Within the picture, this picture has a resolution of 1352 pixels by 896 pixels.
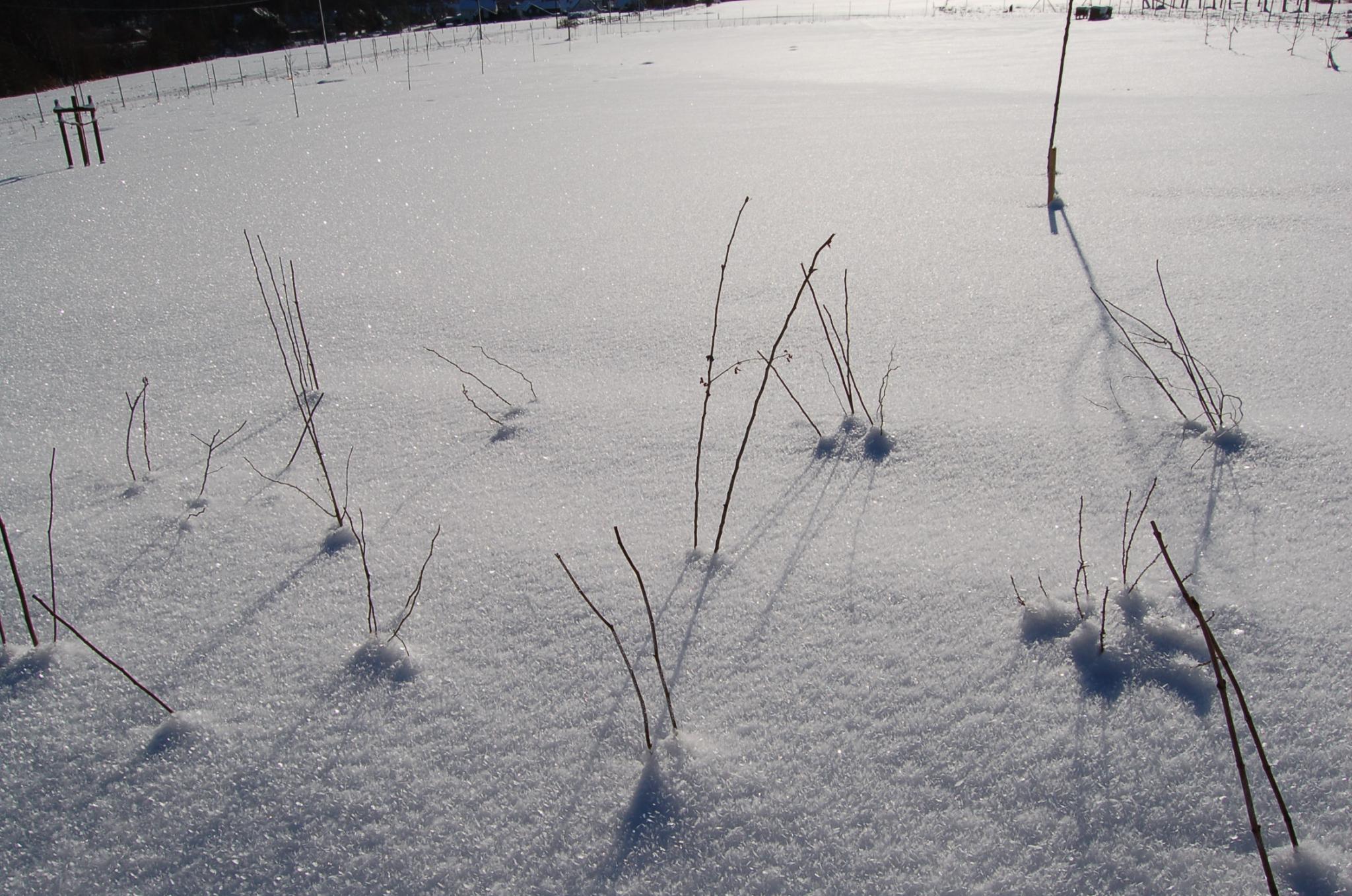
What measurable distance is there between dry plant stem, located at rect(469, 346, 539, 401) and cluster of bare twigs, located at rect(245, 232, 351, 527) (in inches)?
22.1

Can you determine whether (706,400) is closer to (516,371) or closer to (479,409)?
(479,409)

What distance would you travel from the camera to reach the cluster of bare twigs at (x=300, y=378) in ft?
6.45

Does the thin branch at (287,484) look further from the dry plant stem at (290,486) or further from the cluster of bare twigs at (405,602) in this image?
the cluster of bare twigs at (405,602)

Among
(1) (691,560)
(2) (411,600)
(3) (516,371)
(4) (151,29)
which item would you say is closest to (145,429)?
(3) (516,371)

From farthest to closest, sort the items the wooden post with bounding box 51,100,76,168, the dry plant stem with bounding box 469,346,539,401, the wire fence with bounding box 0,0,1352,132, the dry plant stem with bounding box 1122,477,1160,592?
the wire fence with bounding box 0,0,1352,132
the wooden post with bounding box 51,100,76,168
the dry plant stem with bounding box 469,346,539,401
the dry plant stem with bounding box 1122,477,1160,592

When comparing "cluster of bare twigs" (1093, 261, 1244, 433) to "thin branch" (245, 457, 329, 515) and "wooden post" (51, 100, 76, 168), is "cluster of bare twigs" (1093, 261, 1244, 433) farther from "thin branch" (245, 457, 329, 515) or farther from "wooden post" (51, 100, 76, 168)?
"wooden post" (51, 100, 76, 168)

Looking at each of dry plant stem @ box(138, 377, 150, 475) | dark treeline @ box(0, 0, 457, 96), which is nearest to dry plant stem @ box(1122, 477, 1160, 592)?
dry plant stem @ box(138, 377, 150, 475)

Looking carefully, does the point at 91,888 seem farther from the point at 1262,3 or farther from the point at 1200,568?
the point at 1262,3

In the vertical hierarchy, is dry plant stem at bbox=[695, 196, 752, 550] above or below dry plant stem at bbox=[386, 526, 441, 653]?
above

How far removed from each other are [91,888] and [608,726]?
0.76 metres

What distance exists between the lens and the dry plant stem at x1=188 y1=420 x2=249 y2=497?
2.09 metres

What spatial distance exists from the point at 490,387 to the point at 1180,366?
211 cm

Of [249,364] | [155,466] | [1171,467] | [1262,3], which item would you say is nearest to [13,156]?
[249,364]

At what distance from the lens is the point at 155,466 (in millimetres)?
2211
